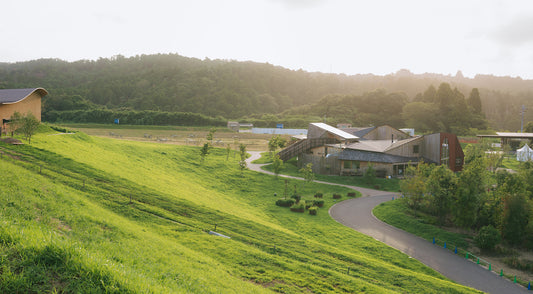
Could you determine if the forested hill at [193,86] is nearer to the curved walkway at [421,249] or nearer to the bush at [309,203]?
the bush at [309,203]

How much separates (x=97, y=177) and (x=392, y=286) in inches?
634

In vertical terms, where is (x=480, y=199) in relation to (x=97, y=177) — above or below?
below

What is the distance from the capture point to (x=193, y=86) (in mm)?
135750

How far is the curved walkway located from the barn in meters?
26.3

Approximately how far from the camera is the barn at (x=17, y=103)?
23.4 meters

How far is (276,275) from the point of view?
9.76 m

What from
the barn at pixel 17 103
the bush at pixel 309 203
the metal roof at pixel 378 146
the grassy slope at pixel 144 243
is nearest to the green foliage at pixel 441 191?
the grassy slope at pixel 144 243

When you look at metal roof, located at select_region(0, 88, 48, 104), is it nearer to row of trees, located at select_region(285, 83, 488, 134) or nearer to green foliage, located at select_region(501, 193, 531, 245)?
green foliage, located at select_region(501, 193, 531, 245)

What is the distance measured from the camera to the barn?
23359mm

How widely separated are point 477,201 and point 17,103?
36.8m

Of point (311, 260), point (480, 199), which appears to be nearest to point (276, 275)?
point (311, 260)

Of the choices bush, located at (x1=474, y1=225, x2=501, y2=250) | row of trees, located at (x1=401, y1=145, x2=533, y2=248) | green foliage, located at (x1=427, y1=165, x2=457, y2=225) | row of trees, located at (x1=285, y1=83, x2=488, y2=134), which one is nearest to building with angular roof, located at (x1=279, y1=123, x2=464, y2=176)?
row of trees, located at (x1=401, y1=145, x2=533, y2=248)

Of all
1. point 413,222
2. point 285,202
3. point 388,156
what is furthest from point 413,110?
point 285,202

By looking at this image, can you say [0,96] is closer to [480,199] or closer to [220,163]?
[220,163]
